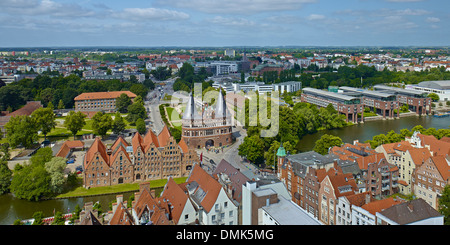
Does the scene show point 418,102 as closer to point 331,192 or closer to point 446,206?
point 446,206

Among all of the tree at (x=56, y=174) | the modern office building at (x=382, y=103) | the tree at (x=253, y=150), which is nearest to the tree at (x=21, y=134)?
the tree at (x=56, y=174)

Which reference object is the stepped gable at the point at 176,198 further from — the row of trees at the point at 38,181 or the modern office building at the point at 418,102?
the modern office building at the point at 418,102

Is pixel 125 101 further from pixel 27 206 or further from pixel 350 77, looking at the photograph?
pixel 350 77

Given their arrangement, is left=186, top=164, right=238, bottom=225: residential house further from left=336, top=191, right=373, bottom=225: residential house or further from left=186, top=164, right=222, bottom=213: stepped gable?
left=336, top=191, right=373, bottom=225: residential house

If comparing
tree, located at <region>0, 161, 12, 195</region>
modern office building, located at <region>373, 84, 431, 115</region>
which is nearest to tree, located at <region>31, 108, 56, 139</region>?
tree, located at <region>0, 161, 12, 195</region>

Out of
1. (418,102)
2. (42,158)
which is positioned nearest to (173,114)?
(42,158)

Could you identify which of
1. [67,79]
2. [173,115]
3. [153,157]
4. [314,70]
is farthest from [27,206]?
[314,70]
